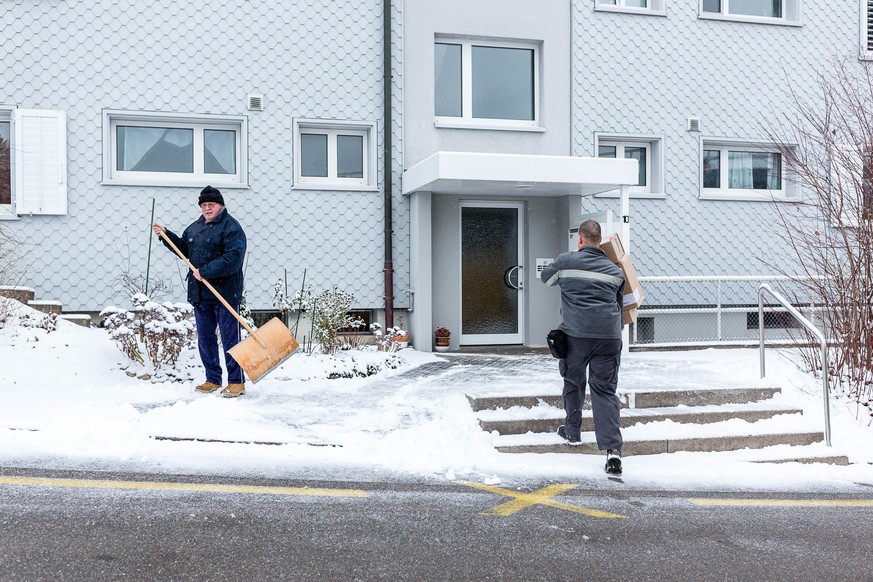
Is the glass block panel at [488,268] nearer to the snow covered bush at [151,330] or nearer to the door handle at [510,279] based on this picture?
the door handle at [510,279]

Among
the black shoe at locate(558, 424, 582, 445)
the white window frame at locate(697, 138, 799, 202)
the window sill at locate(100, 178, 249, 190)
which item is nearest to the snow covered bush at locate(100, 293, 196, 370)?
the window sill at locate(100, 178, 249, 190)

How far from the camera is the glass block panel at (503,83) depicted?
1277 centimetres

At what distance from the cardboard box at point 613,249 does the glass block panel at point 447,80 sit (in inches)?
257

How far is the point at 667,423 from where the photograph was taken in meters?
7.26

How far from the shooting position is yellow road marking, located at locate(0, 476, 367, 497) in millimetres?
5164

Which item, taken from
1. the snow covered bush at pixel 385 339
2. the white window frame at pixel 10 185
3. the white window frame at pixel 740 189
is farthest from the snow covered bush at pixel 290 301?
the white window frame at pixel 740 189

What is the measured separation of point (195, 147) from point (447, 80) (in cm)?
384

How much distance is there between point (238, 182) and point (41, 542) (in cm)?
821

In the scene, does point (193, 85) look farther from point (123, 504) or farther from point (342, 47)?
point (123, 504)

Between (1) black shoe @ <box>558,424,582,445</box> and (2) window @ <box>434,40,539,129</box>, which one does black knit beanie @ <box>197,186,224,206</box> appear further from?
(2) window @ <box>434,40,539,129</box>

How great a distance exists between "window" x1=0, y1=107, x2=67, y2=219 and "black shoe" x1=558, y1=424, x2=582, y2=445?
24.9 feet

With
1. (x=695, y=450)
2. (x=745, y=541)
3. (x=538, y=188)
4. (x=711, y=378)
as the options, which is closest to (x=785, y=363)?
(x=711, y=378)

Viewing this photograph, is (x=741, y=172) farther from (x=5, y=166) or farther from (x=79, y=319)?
(x=5, y=166)

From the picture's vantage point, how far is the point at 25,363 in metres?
8.60
